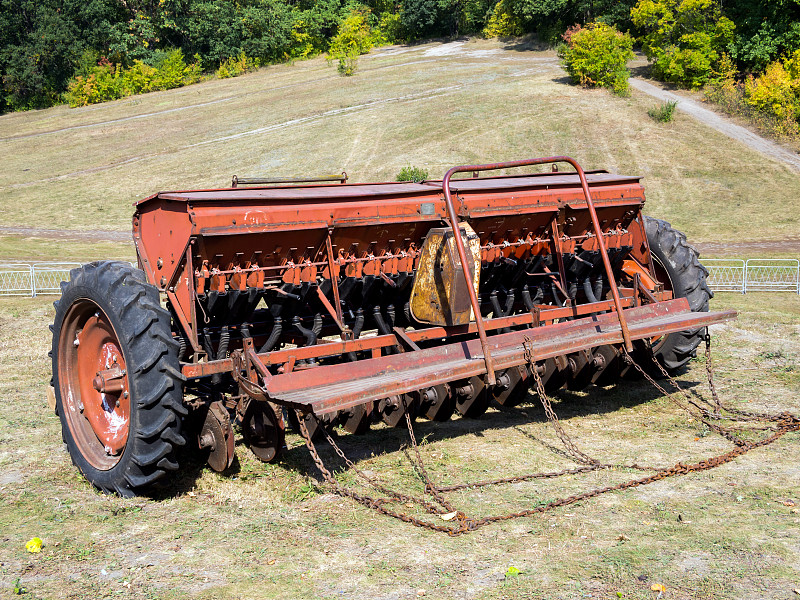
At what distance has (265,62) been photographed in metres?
62.1

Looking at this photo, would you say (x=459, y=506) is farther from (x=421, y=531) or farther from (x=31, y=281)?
(x=31, y=281)

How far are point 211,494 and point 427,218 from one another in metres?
2.98

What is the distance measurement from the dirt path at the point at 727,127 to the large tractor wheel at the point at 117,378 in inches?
1185

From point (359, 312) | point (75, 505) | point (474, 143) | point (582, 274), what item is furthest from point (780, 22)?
point (75, 505)

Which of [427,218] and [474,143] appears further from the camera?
[474,143]

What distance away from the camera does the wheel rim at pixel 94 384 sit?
19.4 feet

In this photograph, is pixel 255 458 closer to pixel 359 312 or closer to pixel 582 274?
pixel 359 312

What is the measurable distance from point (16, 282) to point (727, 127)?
99.5 feet

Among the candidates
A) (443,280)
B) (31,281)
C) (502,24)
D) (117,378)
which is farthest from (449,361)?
(502,24)

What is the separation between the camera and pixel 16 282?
16.2 metres

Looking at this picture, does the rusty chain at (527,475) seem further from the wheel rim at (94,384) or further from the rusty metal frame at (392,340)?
the wheel rim at (94,384)

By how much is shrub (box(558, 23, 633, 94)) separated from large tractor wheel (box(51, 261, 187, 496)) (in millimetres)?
37427

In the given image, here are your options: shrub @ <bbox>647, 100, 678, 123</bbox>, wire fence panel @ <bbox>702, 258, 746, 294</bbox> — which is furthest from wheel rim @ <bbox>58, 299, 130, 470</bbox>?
shrub @ <bbox>647, 100, 678, 123</bbox>

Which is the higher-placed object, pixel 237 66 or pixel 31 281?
pixel 237 66
